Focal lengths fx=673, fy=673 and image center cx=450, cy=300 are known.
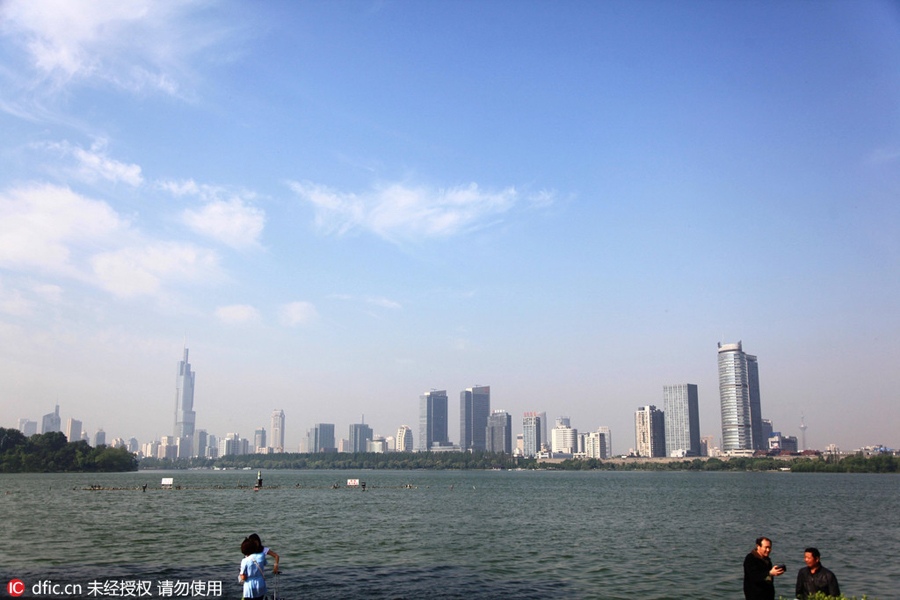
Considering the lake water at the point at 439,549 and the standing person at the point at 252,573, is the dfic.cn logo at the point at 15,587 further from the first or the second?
the standing person at the point at 252,573

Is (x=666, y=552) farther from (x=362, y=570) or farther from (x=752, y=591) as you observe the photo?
(x=752, y=591)

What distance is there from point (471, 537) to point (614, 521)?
22038 mm

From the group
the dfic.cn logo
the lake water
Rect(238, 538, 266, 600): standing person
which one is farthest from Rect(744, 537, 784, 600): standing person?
the dfic.cn logo

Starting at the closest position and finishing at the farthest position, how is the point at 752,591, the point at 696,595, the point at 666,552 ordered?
the point at 752,591
the point at 696,595
the point at 666,552

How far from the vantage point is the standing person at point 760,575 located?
58.9 feet

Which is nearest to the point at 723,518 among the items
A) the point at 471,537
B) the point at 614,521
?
the point at 614,521

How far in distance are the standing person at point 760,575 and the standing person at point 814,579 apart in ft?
2.88

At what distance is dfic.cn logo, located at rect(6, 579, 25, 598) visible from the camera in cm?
2922

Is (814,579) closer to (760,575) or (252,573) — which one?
(760,575)

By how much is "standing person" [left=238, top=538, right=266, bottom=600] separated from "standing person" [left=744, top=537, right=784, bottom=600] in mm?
13166

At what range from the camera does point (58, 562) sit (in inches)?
1503

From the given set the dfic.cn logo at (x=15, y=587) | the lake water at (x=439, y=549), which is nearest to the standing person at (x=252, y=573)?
the lake water at (x=439, y=549)

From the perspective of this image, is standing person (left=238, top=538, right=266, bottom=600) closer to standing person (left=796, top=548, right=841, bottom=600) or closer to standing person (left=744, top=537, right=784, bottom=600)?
standing person (left=744, top=537, right=784, bottom=600)

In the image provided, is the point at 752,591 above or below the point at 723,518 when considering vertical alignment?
above
